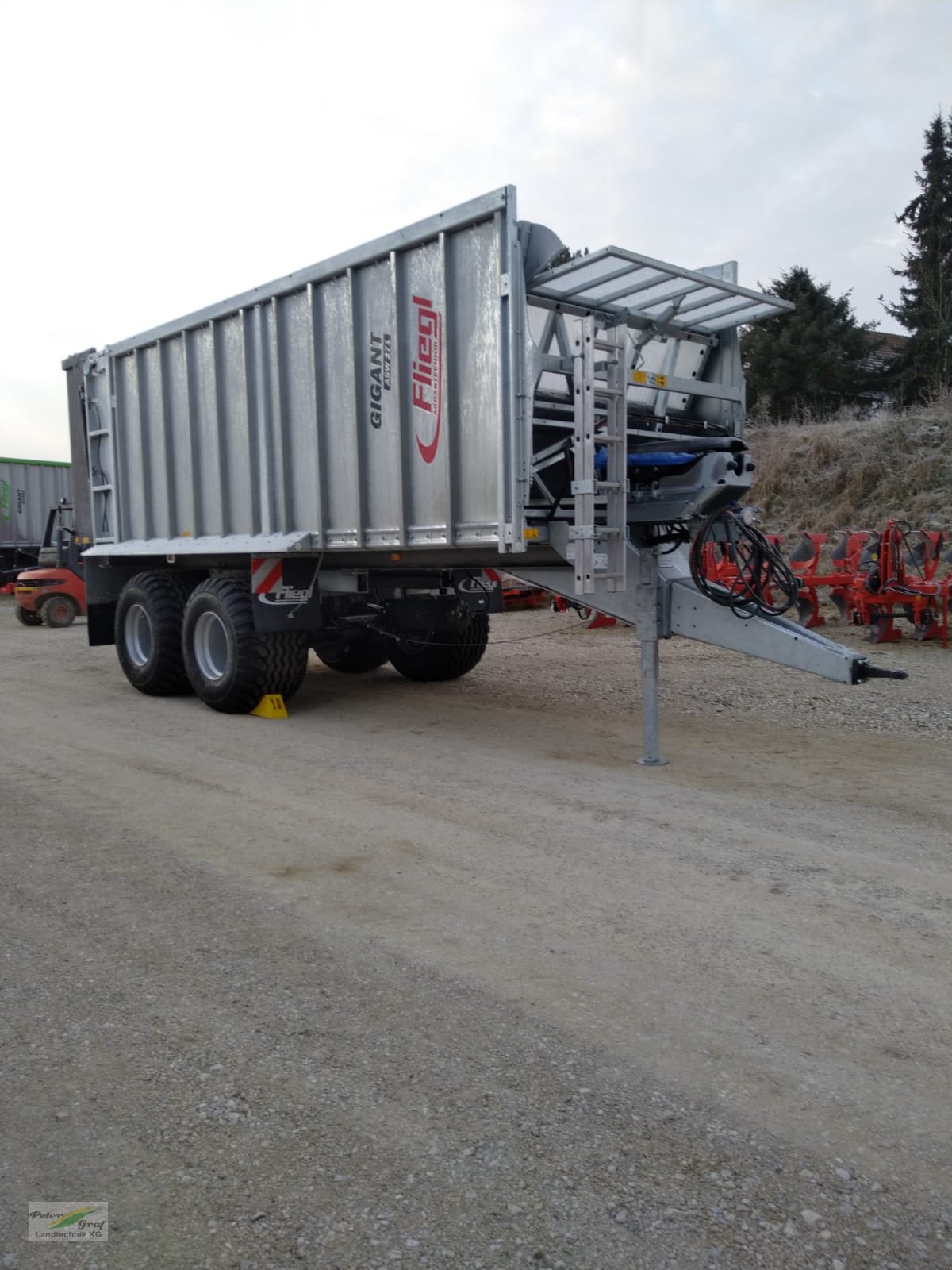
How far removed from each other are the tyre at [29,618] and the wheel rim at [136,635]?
9.28m

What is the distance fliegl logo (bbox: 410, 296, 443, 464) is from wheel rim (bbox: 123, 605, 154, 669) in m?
4.43

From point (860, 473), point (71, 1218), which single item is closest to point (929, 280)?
point (860, 473)

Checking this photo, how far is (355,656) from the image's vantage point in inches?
431

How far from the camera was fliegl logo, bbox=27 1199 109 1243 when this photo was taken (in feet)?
7.36

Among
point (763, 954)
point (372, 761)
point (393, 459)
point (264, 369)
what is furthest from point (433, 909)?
point (264, 369)

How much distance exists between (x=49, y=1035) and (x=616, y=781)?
3.73m

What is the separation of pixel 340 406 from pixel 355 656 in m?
3.87

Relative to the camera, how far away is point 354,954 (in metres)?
3.64

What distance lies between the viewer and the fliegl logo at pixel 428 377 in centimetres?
671

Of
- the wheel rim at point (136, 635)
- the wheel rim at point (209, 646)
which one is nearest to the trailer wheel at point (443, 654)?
the wheel rim at point (209, 646)

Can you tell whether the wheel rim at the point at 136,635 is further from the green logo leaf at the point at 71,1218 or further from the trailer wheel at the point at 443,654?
the green logo leaf at the point at 71,1218

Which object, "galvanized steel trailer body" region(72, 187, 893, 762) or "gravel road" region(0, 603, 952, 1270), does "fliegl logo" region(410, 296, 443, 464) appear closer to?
"galvanized steel trailer body" region(72, 187, 893, 762)

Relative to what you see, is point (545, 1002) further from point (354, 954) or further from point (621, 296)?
point (621, 296)

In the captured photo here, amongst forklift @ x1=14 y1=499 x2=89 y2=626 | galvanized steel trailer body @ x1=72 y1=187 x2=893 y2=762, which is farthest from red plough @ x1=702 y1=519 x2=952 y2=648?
forklift @ x1=14 y1=499 x2=89 y2=626
